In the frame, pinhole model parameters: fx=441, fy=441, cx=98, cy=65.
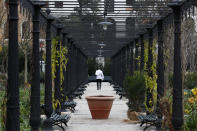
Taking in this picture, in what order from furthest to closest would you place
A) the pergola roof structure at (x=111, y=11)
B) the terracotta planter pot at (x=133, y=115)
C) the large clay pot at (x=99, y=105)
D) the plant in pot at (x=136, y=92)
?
the large clay pot at (x=99, y=105) → the plant in pot at (x=136, y=92) → the terracotta planter pot at (x=133, y=115) → the pergola roof structure at (x=111, y=11)

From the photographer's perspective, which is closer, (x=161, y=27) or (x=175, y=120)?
(x=175, y=120)

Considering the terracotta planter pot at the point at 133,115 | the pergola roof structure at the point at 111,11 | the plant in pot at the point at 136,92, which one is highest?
→ the pergola roof structure at the point at 111,11

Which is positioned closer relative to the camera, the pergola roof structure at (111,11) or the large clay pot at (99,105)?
the pergola roof structure at (111,11)

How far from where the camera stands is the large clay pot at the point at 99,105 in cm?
1458

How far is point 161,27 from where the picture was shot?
12203 mm

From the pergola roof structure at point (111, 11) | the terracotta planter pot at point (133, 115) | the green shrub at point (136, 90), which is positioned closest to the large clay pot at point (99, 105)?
the green shrub at point (136, 90)

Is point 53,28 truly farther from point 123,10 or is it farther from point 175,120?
point 175,120

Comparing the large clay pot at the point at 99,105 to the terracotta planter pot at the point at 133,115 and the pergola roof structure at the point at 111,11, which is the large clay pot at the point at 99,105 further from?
the pergola roof structure at the point at 111,11

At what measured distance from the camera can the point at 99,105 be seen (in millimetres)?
14688

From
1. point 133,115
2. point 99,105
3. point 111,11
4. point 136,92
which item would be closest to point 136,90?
point 136,92

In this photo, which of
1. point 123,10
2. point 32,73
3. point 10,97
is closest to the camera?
point 10,97

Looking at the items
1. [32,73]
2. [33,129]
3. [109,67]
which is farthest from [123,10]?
[109,67]

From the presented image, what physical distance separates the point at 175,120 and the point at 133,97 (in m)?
5.59

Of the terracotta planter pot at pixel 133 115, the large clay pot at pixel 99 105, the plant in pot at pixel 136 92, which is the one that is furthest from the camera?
the large clay pot at pixel 99 105
